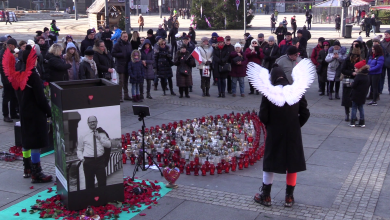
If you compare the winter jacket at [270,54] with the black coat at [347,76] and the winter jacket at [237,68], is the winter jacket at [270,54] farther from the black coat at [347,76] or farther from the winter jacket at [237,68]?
the black coat at [347,76]

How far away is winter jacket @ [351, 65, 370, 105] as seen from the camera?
10.1 metres

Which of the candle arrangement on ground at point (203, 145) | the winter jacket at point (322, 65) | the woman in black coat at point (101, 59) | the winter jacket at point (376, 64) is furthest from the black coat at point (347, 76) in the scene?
the woman in black coat at point (101, 59)

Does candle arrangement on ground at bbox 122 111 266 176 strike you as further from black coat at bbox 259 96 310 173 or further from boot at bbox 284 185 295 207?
black coat at bbox 259 96 310 173

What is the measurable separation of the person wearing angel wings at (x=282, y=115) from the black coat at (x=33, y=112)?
310 centimetres

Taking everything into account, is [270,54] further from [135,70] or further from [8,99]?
[8,99]

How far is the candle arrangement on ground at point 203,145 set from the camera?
7.65 metres

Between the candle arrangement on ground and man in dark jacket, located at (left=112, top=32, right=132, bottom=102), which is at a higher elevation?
man in dark jacket, located at (left=112, top=32, right=132, bottom=102)

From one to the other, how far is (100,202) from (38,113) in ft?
5.96

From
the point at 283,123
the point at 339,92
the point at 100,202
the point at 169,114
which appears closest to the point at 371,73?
the point at 339,92

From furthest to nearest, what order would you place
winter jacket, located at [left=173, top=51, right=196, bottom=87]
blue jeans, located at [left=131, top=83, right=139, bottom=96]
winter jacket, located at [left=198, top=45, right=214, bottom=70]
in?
winter jacket, located at [left=198, top=45, right=214, bottom=70], winter jacket, located at [left=173, top=51, right=196, bottom=87], blue jeans, located at [left=131, top=83, right=139, bottom=96]

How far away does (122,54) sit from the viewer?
12.8 metres

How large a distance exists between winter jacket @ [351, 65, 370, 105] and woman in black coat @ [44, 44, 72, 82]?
640cm

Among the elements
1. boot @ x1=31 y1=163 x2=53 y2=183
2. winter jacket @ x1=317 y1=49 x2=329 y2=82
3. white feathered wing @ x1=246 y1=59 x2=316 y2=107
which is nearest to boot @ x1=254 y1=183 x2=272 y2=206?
white feathered wing @ x1=246 y1=59 x2=316 y2=107

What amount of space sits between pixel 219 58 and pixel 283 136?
7.78m
